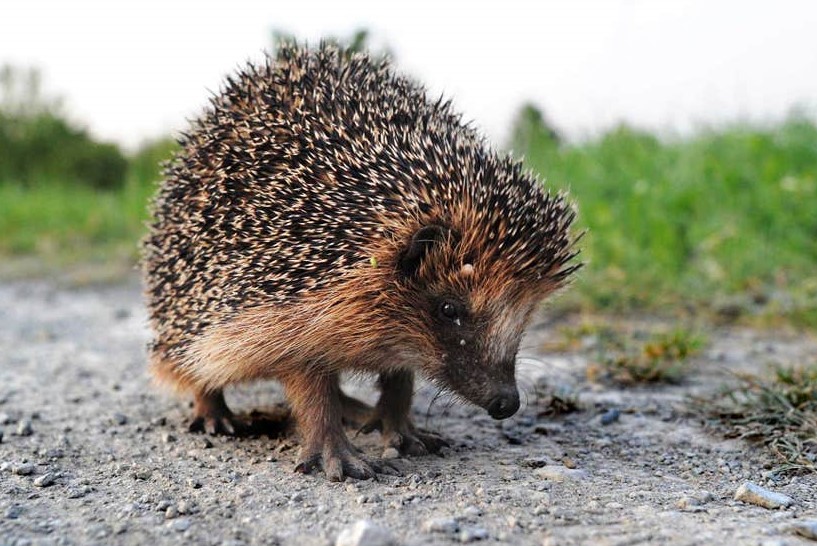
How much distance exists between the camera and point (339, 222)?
4.24 metres

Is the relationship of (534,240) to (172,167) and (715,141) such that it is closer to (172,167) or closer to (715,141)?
(172,167)

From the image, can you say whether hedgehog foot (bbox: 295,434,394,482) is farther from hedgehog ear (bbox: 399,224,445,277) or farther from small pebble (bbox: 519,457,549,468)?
hedgehog ear (bbox: 399,224,445,277)

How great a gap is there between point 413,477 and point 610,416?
5.37ft

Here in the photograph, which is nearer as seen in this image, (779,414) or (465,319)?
(465,319)

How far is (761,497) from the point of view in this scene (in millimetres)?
3695

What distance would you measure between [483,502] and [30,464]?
232 cm

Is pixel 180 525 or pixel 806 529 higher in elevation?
pixel 806 529

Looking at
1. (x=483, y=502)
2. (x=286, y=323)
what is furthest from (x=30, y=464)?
(x=483, y=502)

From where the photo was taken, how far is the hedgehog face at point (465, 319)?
4141mm

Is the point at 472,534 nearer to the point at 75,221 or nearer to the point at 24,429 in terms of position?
the point at 24,429

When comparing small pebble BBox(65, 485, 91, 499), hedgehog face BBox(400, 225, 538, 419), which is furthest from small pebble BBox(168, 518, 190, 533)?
hedgehog face BBox(400, 225, 538, 419)

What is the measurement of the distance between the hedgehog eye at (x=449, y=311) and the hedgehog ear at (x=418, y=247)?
9.1 inches

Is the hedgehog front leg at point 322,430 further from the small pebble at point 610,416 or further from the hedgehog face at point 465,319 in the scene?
the small pebble at point 610,416

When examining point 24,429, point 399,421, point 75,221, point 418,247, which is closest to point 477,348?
point 418,247
